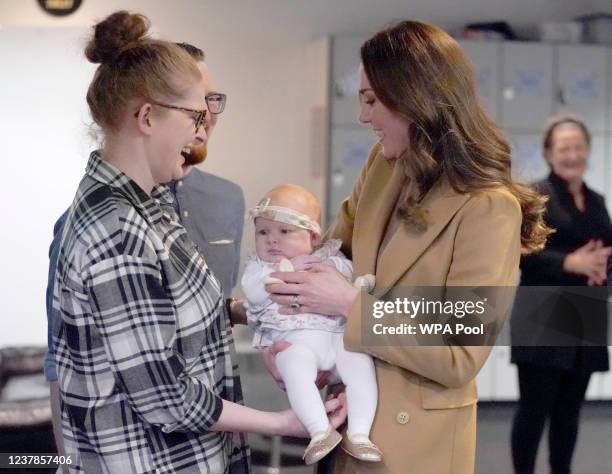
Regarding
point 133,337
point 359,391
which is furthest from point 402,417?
point 133,337

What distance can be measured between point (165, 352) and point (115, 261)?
0.16 meters

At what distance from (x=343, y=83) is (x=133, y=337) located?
14.3ft

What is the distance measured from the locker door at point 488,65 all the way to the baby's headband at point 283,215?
4.18 metres

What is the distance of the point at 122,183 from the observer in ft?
5.00

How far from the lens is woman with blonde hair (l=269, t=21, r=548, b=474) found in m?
1.61

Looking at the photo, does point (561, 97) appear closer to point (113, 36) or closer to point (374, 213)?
point (374, 213)

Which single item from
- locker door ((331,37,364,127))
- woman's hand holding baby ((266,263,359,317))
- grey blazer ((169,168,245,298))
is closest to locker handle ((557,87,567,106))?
locker door ((331,37,364,127))

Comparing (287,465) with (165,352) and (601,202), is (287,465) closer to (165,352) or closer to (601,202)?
(601,202)

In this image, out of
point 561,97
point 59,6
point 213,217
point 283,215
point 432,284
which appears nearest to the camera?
point 432,284

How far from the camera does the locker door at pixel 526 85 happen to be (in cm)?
582

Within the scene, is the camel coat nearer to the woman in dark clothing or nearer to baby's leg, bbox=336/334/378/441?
baby's leg, bbox=336/334/378/441

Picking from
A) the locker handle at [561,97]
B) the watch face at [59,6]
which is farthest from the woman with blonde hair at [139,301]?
the locker handle at [561,97]

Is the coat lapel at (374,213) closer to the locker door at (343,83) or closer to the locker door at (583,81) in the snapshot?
the locker door at (343,83)

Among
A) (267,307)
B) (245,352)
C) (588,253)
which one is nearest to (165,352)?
(267,307)
